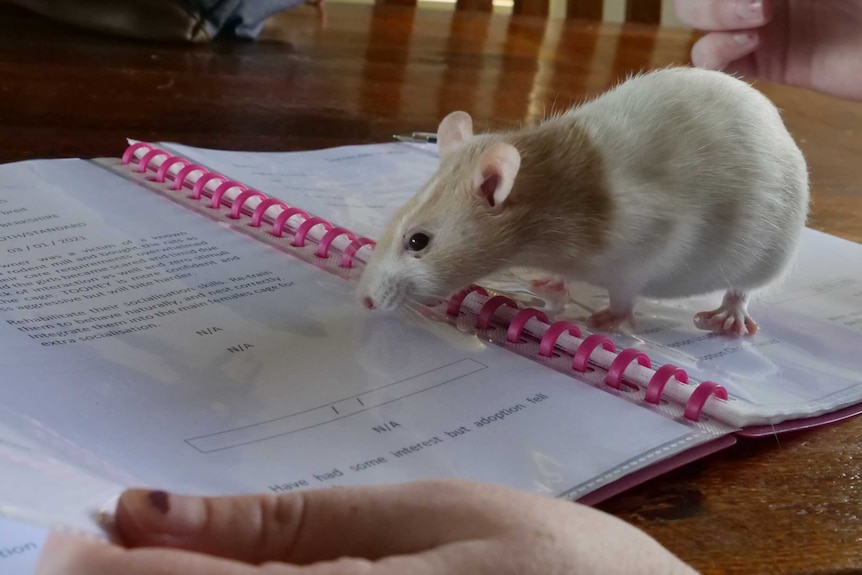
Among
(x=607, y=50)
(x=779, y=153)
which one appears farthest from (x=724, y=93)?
(x=607, y=50)

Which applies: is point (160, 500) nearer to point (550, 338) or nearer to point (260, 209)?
point (550, 338)

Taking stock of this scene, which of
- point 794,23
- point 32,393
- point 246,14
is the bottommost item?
point 32,393

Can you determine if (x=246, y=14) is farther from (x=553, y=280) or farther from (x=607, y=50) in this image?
(x=553, y=280)

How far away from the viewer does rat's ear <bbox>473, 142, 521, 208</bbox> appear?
64cm

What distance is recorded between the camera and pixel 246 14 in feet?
5.42

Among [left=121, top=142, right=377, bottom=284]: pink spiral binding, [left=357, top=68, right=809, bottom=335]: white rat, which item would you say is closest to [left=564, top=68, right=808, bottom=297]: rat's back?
[left=357, top=68, right=809, bottom=335]: white rat

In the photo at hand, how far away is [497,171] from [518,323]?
11cm

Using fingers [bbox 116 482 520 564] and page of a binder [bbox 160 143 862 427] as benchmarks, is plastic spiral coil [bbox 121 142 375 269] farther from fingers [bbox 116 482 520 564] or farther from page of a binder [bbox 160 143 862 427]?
fingers [bbox 116 482 520 564]

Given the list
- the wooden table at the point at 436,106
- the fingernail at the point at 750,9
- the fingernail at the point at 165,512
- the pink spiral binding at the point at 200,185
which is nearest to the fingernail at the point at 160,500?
the fingernail at the point at 165,512

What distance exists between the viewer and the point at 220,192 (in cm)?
81

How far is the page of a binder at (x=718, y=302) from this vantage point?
60cm

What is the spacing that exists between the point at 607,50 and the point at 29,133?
4.47ft

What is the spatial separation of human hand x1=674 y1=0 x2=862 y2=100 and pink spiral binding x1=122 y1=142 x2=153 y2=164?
2.19ft

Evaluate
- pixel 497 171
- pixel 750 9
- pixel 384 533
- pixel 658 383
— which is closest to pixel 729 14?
pixel 750 9
